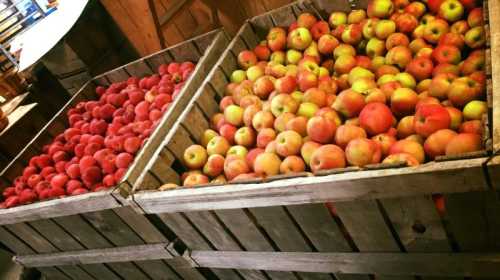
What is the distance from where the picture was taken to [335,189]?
147cm

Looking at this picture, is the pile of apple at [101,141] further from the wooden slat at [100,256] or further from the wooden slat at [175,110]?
the wooden slat at [100,256]

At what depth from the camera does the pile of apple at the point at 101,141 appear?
263 cm

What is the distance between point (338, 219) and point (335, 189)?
9.5 inches

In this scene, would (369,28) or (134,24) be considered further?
(134,24)

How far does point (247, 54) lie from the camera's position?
9.15 feet

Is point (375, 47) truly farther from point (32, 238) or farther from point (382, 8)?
point (32, 238)

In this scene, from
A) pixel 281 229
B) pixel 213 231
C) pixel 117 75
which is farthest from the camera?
pixel 117 75

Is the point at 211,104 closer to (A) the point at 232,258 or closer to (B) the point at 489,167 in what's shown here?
(A) the point at 232,258

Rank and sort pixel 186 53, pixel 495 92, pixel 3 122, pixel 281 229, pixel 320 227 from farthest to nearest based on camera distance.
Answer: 1. pixel 3 122
2. pixel 186 53
3. pixel 281 229
4. pixel 320 227
5. pixel 495 92

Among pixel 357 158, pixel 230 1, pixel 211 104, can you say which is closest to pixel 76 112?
pixel 211 104

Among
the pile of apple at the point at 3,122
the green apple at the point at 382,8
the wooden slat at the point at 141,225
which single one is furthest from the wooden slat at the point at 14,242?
the green apple at the point at 382,8

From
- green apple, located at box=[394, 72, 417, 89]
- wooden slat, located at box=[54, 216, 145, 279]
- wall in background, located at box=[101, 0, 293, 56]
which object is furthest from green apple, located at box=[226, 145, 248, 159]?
wall in background, located at box=[101, 0, 293, 56]

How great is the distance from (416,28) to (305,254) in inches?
57.6

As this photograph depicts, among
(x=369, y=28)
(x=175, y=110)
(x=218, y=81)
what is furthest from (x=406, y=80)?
(x=175, y=110)
